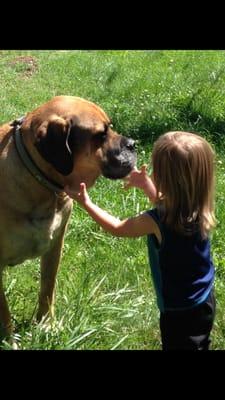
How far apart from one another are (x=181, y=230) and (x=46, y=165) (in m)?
0.91

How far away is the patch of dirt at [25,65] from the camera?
37.9 ft

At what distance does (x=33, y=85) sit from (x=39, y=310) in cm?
683

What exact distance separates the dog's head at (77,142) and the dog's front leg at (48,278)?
543 millimetres

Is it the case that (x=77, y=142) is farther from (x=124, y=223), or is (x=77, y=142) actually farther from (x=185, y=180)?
(x=185, y=180)

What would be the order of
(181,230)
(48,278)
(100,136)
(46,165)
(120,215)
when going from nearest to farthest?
(181,230) → (46,165) → (100,136) → (48,278) → (120,215)

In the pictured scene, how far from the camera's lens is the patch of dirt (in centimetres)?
1155

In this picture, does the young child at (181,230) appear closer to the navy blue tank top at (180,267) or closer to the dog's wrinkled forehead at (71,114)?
the navy blue tank top at (180,267)

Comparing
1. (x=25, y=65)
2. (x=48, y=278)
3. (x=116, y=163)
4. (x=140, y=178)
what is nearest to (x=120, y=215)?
(x=48, y=278)

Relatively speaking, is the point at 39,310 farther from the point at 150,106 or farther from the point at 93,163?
the point at 150,106

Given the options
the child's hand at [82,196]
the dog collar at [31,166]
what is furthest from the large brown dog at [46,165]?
the child's hand at [82,196]

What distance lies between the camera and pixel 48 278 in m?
3.99
